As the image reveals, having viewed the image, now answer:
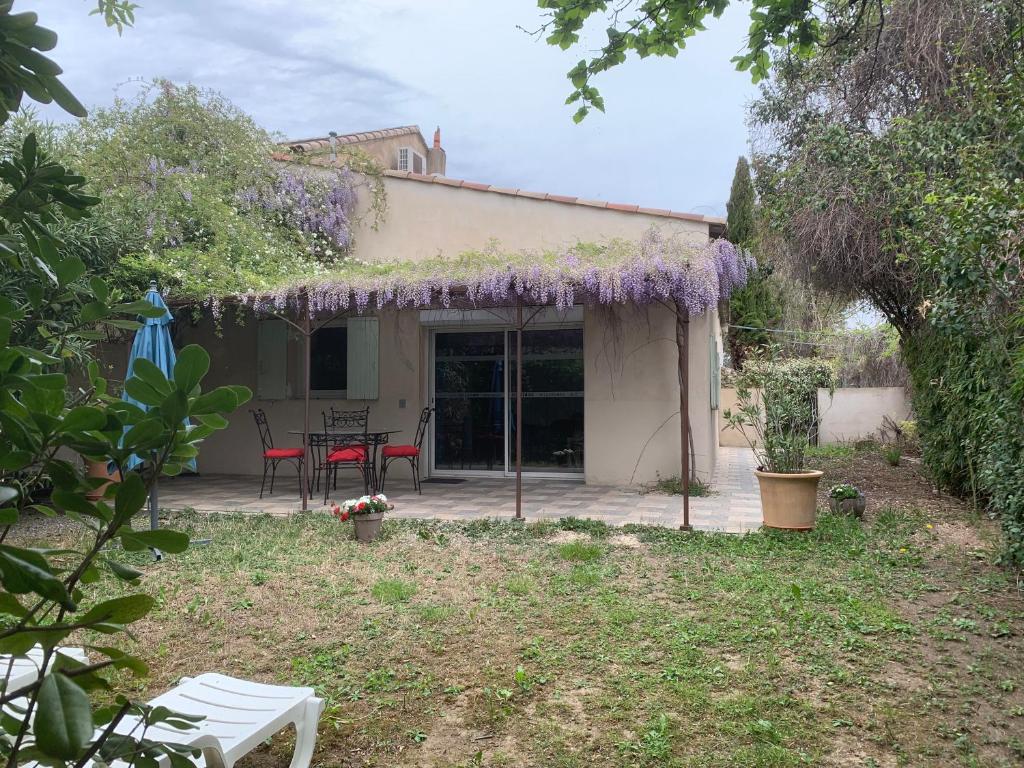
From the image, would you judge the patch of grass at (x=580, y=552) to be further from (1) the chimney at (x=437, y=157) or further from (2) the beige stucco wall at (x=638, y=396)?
(1) the chimney at (x=437, y=157)

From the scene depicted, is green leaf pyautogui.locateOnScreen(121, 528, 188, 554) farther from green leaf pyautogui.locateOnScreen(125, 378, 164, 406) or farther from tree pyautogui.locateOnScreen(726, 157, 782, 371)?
tree pyautogui.locateOnScreen(726, 157, 782, 371)

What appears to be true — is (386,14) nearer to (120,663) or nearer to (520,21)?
(520,21)

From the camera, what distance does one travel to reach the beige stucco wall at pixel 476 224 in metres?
8.12

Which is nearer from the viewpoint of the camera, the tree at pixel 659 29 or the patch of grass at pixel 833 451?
the tree at pixel 659 29

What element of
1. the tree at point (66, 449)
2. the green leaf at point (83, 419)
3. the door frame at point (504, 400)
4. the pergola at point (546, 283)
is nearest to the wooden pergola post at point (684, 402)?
the pergola at point (546, 283)

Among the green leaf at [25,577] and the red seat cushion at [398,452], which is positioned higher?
the green leaf at [25,577]

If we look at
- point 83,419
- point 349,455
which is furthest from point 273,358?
point 83,419

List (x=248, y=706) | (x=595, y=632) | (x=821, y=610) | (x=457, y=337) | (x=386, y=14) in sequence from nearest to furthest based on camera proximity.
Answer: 1. (x=248, y=706)
2. (x=386, y=14)
3. (x=595, y=632)
4. (x=821, y=610)
5. (x=457, y=337)

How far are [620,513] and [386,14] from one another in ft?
15.5

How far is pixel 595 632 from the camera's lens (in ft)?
11.2

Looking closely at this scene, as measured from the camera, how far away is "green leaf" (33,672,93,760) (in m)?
0.56

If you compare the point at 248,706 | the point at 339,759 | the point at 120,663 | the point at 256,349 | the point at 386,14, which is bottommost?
the point at 339,759

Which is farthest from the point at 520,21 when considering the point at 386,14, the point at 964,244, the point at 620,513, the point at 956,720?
the point at 620,513

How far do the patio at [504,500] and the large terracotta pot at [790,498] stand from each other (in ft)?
1.21
